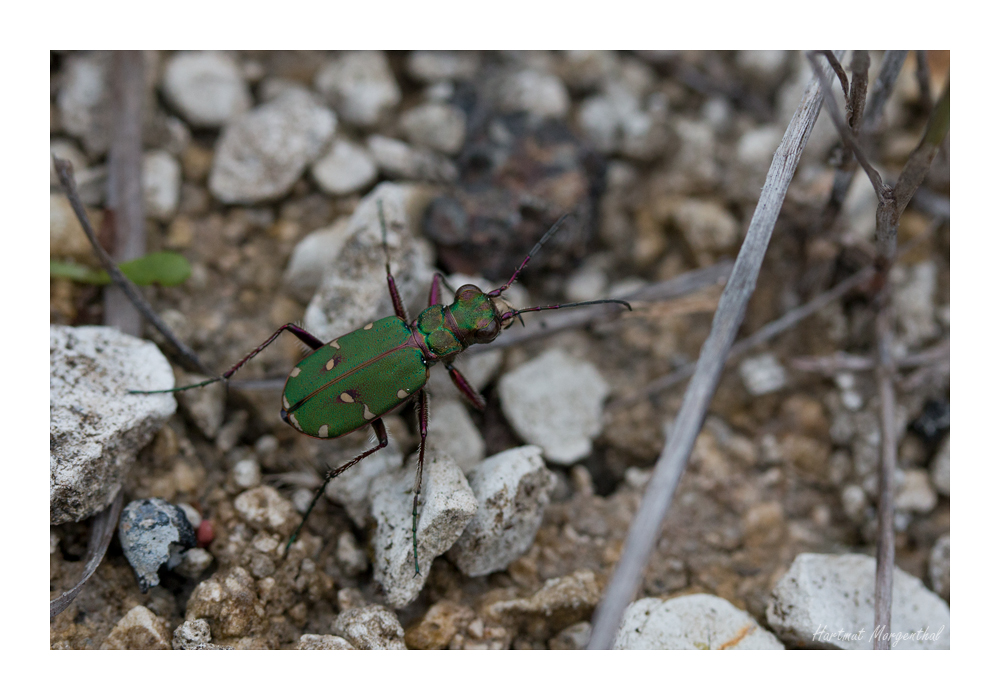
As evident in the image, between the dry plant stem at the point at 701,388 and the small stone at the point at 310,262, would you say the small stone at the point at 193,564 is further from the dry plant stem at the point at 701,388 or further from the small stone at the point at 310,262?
the dry plant stem at the point at 701,388

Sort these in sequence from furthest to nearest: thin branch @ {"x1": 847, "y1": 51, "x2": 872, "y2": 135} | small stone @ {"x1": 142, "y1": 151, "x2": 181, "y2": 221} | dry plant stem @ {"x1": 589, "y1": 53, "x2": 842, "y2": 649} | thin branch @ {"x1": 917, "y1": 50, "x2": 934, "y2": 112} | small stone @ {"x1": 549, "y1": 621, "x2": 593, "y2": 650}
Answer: small stone @ {"x1": 142, "y1": 151, "x2": 181, "y2": 221} < thin branch @ {"x1": 917, "y1": 50, "x2": 934, "y2": 112} < small stone @ {"x1": 549, "y1": 621, "x2": 593, "y2": 650} < thin branch @ {"x1": 847, "y1": 51, "x2": 872, "y2": 135} < dry plant stem @ {"x1": 589, "y1": 53, "x2": 842, "y2": 649}

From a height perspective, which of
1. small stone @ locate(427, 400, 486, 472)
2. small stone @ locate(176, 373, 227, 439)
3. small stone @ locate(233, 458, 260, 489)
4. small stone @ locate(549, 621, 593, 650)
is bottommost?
small stone @ locate(549, 621, 593, 650)

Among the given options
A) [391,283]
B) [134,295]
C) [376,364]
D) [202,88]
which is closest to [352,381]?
[376,364]

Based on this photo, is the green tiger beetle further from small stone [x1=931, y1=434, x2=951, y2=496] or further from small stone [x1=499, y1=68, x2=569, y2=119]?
small stone [x1=931, y1=434, x2=951, y2=496]

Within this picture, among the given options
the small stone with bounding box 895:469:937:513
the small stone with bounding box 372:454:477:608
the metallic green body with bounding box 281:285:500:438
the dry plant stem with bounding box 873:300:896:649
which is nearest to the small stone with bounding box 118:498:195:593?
the metallic green body with bounding box 281:285:500:438

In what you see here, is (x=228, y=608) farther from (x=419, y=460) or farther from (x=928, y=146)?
(x=928, y=146)

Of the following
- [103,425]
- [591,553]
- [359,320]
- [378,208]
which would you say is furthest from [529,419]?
[103,425]
